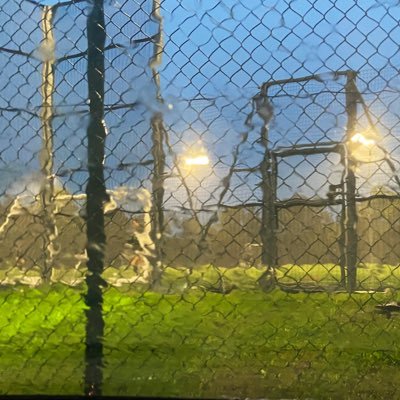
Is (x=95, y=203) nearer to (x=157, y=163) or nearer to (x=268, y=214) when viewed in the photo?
(x=157, y=163)

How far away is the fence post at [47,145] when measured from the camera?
2.31m

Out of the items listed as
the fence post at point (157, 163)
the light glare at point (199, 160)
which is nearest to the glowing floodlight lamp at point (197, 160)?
the light glare at point (199, 160)

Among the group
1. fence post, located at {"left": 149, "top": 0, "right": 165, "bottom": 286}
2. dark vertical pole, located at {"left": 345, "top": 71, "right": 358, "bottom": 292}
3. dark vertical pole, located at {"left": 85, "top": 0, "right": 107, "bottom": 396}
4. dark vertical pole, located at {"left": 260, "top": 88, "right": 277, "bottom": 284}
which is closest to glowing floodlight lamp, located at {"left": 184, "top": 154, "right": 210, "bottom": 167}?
fence post, located at {"left": 149, "top": 0, "right": 165, "bottom": 286}

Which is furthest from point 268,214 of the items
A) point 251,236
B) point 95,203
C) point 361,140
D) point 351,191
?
point 95,203

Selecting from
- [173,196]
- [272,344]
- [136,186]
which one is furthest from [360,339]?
[136,186]

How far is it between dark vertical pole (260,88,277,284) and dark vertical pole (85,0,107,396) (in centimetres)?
61

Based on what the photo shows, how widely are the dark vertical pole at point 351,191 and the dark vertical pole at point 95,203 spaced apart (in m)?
0.93

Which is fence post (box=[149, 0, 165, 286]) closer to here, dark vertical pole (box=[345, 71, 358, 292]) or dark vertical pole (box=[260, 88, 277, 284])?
dark vertical pole (box=[260, 88, 277, 284])

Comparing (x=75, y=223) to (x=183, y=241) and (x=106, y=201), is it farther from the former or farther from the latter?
(x=183, y=241)

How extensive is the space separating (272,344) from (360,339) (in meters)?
0.33

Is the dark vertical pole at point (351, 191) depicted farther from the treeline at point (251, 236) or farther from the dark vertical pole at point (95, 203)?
the dark vertical pole at point (95, 203)

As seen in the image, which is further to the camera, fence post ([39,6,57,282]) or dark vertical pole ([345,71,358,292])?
fence post ([39,6,57,282])

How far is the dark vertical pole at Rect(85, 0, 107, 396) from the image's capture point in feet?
7.34

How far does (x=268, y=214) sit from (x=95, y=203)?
67 centimetres
